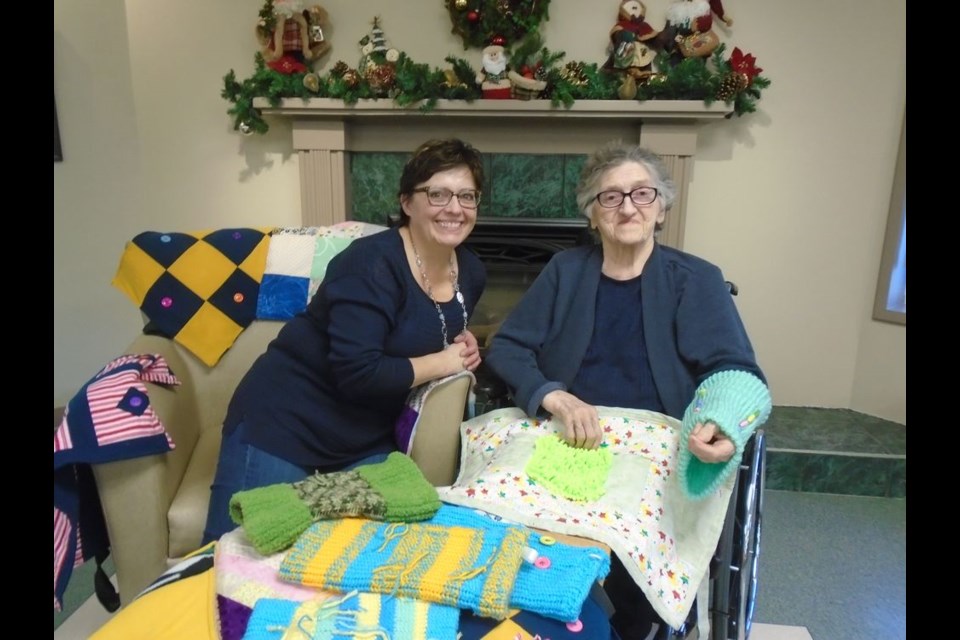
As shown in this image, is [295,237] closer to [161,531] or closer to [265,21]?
[161,531]

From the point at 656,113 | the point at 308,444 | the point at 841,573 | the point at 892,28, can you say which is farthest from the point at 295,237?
the point at 892,28

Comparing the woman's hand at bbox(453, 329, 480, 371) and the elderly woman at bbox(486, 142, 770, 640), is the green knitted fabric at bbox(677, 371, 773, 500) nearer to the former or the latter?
the elderly woman at bbox(486, 142, 770, 640)

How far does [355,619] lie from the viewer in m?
0.73

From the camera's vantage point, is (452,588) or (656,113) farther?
(656,113)

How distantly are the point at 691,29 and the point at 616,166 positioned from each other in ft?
4.47

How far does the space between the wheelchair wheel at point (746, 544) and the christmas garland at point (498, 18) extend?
1.90m

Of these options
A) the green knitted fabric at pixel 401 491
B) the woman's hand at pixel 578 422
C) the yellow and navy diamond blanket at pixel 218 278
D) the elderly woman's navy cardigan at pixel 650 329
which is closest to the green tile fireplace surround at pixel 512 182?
the yellow and navy diamond blanket at pixel 218 278

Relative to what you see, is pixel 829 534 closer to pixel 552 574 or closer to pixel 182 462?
pixel 552 574

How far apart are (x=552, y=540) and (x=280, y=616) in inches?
15.1

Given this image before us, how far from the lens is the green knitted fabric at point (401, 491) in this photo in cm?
91

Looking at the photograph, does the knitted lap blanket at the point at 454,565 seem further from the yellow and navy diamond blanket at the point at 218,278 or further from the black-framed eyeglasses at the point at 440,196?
the yellow and navy diamond blanket at the point at 218,278

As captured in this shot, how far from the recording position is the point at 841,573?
5.88ft

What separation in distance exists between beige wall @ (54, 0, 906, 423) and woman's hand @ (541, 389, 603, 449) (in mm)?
1697

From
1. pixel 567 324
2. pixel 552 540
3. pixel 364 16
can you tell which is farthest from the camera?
pixel 364 16
